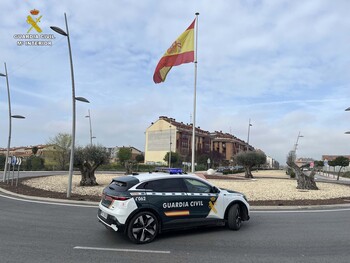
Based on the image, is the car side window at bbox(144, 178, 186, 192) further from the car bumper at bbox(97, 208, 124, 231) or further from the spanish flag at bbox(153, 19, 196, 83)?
the spanish flag at bbox(153, 19, 196, 83)

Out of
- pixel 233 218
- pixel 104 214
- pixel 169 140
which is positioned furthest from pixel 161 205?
pixel 169 140

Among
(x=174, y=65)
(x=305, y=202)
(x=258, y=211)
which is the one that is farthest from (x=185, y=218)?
(x=174, y=65)

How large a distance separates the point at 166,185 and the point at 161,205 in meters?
0.54

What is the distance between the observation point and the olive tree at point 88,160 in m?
21.0

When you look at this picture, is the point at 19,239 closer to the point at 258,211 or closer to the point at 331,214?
the point at 258,211

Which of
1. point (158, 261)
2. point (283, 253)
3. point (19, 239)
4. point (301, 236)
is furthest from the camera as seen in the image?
point (301, 236)

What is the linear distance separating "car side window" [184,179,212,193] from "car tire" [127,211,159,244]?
1217mm

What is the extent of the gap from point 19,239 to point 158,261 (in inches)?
135

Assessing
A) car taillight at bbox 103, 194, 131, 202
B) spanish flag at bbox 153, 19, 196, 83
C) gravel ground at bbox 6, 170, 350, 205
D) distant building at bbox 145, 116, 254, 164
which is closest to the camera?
car taillight at bbox 103, 194, 131, 202

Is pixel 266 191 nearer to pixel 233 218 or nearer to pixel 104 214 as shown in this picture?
pixel 233 218

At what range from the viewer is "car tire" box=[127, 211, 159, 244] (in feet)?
23.0

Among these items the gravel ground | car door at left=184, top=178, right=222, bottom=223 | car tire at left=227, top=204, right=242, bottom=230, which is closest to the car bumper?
car door at left=184, top=178, right=222, bottom=223

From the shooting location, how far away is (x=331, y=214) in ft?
38.7

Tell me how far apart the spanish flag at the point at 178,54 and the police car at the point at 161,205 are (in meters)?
13.3
